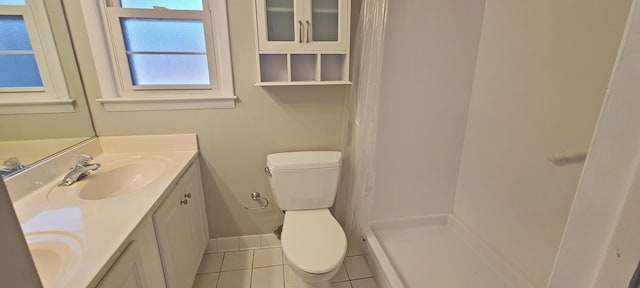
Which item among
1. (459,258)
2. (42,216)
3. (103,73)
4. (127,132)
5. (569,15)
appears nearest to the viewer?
(42,216)

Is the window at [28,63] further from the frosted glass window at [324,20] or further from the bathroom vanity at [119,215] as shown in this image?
the frosted glass window at [324,20]

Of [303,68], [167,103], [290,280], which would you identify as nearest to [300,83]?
[303,68]

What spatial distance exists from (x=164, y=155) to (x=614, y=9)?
7.31ft

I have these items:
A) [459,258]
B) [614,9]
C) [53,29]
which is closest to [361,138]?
[459,258]

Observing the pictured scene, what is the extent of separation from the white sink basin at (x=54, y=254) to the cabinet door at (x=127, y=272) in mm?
89

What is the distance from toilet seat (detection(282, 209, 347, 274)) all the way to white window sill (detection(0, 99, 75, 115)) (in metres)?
1.31

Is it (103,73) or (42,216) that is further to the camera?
(103,73)

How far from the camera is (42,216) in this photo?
0.90m

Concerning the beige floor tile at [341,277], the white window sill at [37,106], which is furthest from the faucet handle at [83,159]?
the beige floor tile at [341,277]

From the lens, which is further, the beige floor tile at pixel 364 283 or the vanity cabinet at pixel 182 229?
the beige floor tile at pixel 364 283

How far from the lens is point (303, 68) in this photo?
5.24ft

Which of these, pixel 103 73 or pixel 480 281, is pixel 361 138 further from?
pixel 103 73

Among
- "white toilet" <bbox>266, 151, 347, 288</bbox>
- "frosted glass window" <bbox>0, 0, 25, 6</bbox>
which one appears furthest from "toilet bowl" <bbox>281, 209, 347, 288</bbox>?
"frosted glass window" <bbox>0, 0, 25, 6</bbox>

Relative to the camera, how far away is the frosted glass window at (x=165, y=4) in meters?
1.42
